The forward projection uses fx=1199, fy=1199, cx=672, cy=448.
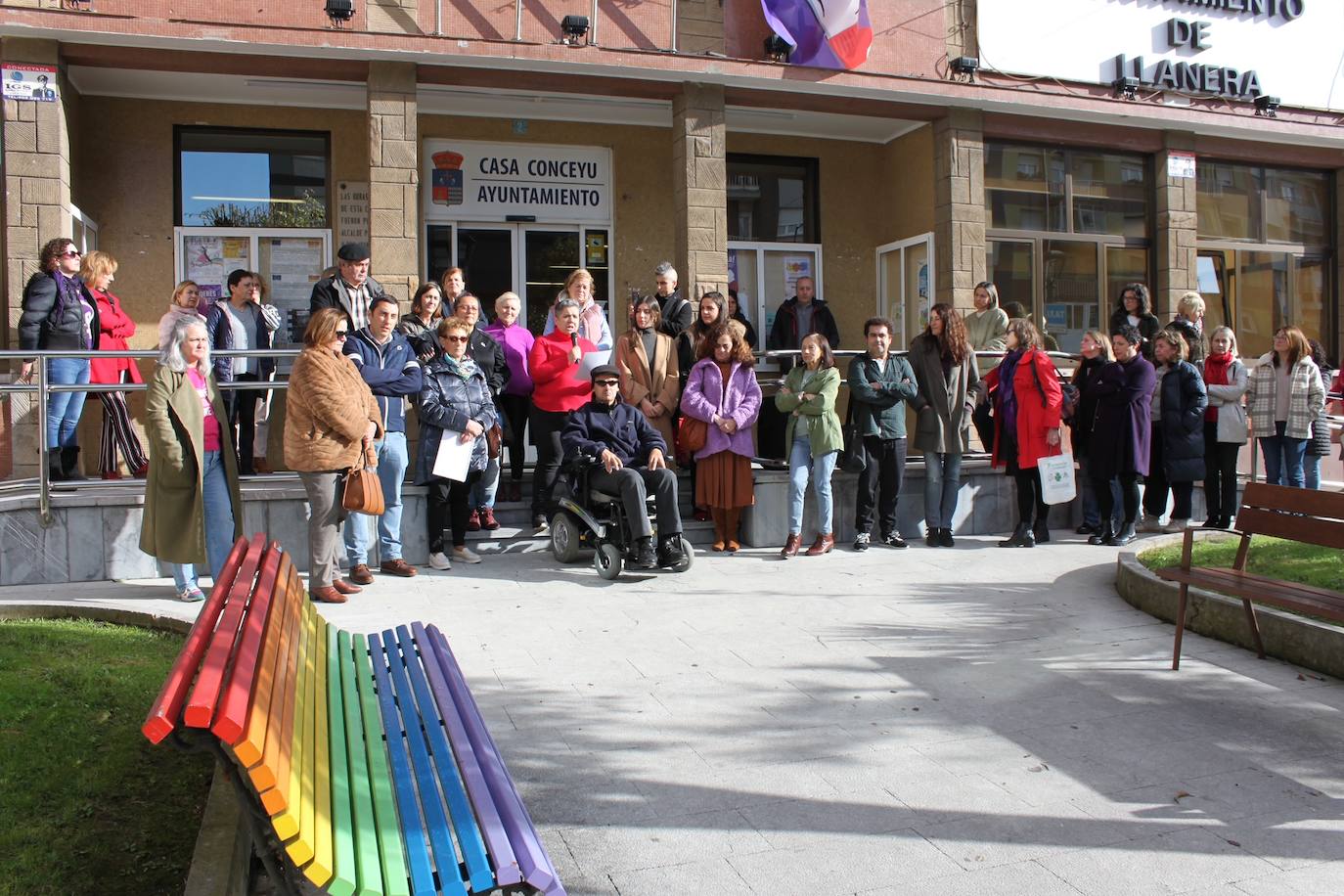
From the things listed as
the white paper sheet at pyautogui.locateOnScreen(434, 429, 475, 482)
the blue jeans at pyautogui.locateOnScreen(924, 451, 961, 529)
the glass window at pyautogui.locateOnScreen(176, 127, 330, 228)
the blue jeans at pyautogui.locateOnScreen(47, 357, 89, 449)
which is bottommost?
the blue jeans at pyautogui.locateOnScreen(924, 451, 961, 529)

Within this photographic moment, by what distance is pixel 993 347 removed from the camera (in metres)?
12.2

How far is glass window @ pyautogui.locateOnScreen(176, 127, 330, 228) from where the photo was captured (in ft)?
41.7

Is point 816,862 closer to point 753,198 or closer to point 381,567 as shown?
point 381,567

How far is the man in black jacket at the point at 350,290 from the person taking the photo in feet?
31.3

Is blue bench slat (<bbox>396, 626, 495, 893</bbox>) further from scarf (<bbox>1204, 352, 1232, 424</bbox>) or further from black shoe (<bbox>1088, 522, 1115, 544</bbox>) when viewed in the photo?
scarf (<bbox>1204, 352, 1232, 424</bbox>)

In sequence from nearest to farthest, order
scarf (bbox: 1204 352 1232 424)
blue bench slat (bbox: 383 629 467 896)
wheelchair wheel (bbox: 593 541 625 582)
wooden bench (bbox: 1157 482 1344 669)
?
1. blue bench slat (bbox: 383 629 467 896)
2. wooden bench (bbox: 1157 482 1344 669)
3. wheelchair wheel (bbox: 593 541 625 582)
4. scarf (bbox: 1204 352 1232 424)

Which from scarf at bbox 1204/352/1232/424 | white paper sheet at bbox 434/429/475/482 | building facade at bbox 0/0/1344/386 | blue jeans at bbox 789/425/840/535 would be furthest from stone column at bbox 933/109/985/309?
white paper sheet at bbox 434/429/475/482

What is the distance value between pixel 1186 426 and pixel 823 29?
221 inches

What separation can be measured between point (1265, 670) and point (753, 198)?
9695 mm

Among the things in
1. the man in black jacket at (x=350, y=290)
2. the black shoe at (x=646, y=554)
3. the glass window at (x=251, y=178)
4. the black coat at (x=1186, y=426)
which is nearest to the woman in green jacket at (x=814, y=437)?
the black shoe at (x=646, y=554)

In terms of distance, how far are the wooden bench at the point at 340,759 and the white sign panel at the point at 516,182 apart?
32.0ft

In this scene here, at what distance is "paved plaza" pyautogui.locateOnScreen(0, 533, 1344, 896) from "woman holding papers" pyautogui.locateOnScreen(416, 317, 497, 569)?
2.87 feet

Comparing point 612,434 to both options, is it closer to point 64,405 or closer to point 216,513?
point 216,513

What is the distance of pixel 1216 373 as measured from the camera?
10.9 meters
